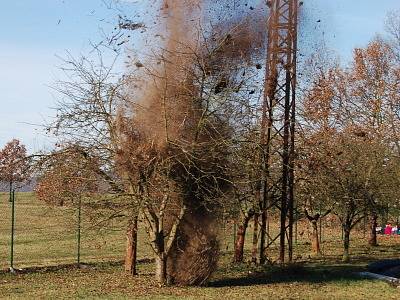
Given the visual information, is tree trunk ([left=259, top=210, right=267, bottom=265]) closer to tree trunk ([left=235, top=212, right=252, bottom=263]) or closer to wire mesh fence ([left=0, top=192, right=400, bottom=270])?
wire mesh fence ([left=0, top=192, right=400, bottom=270])

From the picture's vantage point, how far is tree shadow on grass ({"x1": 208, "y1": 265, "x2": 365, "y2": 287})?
15.2 m

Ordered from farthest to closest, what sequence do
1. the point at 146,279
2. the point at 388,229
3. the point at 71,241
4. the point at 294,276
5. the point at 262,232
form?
the point at 388,229 → the point at 71,241 → the point at 262,232 → the point at 294,276 → the point at 146,279

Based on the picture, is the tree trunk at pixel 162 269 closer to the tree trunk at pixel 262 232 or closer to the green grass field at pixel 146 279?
the green grass field at pixel 146 279

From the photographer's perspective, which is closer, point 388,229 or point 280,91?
point 280,91

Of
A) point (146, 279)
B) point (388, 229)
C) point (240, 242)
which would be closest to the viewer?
point (146, 279)

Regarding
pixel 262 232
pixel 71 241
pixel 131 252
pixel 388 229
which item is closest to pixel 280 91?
pixel 262 232

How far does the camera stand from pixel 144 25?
44.4 ft

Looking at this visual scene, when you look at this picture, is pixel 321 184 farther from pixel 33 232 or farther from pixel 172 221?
pixel 33 232

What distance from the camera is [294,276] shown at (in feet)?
54.5

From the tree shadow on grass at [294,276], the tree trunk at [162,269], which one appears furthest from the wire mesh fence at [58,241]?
the tree shadow on grass at [294,276]

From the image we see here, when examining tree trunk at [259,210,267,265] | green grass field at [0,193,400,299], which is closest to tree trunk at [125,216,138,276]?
green grass field at [0,193,400,299]

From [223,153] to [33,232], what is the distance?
18.3 m

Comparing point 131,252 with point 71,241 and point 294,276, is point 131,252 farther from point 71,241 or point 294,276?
point 71,241

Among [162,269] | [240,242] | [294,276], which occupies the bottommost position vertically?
[294,276]
